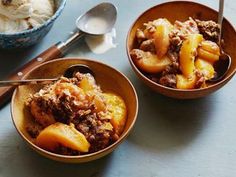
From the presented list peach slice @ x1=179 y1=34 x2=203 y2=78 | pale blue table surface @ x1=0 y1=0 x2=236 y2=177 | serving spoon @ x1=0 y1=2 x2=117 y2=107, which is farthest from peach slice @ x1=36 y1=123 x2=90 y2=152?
peach slice @ x1=179 y1=34 x2=203 y2=78

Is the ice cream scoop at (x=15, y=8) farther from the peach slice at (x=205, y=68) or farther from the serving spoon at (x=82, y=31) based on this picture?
the peach slice at (x=205, y=68)

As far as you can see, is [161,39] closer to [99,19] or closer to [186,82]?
[186,82]

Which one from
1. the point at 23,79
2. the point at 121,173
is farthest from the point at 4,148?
the point at 121,173

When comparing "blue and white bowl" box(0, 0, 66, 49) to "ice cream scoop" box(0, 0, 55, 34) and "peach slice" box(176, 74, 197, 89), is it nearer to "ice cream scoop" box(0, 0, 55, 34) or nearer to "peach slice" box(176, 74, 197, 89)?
"ice cream scoop" box(0, 0, 55, 34)

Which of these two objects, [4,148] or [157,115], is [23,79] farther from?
[157,115]

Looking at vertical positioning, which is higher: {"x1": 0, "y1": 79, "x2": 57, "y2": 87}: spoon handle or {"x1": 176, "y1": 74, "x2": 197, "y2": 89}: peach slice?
{"x1": 0, "y1": 79, "x2": 57, "y2": 87}: spoon handle

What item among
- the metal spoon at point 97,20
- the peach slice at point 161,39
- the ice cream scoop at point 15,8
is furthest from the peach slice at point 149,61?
the ice cream scoop at point 15,8

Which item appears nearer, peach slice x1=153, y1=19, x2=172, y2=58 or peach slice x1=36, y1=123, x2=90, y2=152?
peach slice x1=36, y1=123, x2=90, y2=152
